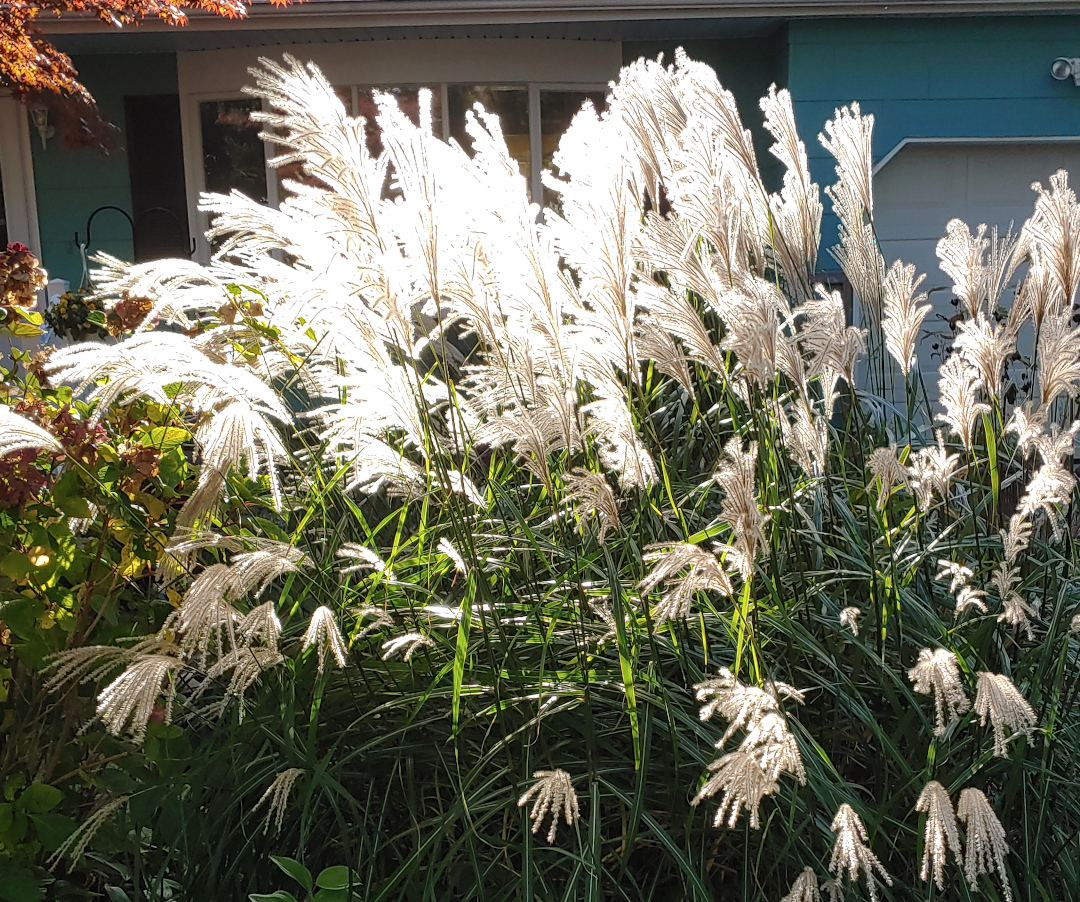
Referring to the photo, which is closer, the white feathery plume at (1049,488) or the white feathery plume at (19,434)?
the white feathery plume at (19,434)

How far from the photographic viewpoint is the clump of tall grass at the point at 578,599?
5.55 ft

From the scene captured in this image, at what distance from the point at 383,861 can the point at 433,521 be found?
2.56ft

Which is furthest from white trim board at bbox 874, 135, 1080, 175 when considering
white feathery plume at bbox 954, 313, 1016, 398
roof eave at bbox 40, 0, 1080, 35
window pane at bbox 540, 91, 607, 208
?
white feathery plume at bbox 954, 313, 1016, 398

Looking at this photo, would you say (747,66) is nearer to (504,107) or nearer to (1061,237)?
(504,107)

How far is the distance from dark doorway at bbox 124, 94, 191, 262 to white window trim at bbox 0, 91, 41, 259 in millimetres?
777

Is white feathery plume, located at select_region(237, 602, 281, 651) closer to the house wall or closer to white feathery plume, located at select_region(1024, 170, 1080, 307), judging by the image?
white feathery plume, located at select_region(1024, 170, 1080, 307)

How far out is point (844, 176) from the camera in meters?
2.50

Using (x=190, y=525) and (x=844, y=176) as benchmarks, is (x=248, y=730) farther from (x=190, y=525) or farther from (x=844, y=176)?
(x=844, y=176)

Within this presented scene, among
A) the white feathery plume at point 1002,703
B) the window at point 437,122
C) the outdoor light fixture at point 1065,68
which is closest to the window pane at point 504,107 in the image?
the window at point 437,122

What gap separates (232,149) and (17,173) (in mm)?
1731

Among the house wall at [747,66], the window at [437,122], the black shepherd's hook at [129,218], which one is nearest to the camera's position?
the black shepherd's hook at [129,218]


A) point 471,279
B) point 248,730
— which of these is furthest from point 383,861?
point 471,279

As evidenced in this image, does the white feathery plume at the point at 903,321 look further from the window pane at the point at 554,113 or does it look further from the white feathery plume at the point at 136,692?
the window pane at the point at 554,113

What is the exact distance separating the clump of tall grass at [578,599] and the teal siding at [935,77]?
22.3 feet
